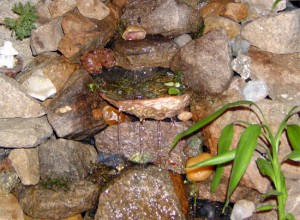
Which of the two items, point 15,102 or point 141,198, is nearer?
point 141,198

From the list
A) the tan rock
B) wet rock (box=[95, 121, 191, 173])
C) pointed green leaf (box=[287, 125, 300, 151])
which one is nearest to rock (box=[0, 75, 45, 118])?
wet rock (box=[95, 121, 191, 173])

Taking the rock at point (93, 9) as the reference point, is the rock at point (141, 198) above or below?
below

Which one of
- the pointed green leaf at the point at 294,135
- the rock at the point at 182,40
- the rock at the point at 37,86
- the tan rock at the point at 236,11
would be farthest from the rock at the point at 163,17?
the pointed green leaf at the point at 294,135

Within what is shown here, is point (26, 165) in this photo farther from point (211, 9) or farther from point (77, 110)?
point (211, 9)

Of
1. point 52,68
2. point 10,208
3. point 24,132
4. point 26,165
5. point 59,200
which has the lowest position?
point 10,208

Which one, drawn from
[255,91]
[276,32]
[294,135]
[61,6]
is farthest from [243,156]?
[61,6]

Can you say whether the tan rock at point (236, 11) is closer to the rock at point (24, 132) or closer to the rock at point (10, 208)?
the rock at point (24, 132)
